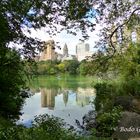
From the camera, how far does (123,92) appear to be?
805 inches

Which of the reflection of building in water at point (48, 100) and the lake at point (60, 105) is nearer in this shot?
the lake at point (60, 105)

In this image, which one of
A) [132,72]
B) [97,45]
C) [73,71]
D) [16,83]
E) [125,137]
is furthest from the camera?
[73,71]

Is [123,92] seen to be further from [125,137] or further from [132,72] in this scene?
[125,137]

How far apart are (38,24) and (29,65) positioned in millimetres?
1999

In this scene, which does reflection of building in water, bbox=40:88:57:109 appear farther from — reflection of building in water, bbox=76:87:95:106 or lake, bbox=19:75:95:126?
reflection of building in water, bbox=76:87:95:106

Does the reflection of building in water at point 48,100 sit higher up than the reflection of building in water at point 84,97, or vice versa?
the reflection of building in water at point 84,97

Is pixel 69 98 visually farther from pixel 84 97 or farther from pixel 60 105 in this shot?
pixel 60 105

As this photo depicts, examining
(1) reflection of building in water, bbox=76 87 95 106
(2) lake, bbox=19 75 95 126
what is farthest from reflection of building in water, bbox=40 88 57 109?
(1) reflection of building in water, bbox=76 87 95 106

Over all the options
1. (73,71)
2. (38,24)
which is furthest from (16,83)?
(73,71)

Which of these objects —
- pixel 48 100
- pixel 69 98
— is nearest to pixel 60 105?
pixel 48 100

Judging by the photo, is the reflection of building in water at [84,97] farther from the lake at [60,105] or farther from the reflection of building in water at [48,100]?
the reflection of building in water at [48,100]

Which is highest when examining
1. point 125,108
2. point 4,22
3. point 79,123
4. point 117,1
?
point 117,1

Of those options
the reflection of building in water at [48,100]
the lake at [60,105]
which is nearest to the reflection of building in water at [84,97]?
the lake at [60,105]

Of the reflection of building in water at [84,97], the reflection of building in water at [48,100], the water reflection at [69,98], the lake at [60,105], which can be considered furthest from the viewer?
the reflection of building in water at [84,97]
